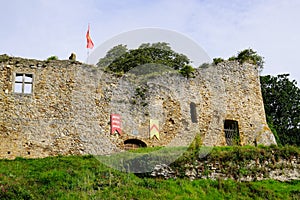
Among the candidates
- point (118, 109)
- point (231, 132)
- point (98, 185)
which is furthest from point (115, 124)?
point (231, 132)

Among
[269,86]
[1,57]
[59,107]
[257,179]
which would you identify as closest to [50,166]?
[59,107]

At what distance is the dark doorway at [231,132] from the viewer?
21.1 metres

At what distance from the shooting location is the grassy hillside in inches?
458

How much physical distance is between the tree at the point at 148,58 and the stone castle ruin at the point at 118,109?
358 inches

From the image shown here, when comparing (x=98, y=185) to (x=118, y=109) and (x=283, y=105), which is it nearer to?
(x=118, y=109)

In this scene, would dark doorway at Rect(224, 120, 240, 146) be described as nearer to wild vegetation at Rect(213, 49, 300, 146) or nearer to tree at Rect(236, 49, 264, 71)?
tree at Rect(236, 49, 264, 71)

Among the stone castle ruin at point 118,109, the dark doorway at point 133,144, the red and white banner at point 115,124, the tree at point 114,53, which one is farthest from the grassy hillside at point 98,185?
the tree at point 114,53

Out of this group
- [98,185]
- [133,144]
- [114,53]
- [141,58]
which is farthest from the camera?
[114,53]

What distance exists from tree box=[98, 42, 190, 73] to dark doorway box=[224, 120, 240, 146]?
9.89 meters

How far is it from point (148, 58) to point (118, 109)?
42.2 ft

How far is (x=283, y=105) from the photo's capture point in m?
30.8

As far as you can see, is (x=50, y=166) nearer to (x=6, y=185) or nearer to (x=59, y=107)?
(x=6, y=185)

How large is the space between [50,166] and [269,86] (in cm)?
2155

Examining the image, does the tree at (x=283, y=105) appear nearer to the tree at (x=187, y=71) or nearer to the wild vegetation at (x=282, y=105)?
the wild vegetation at (x=282, y=105)
